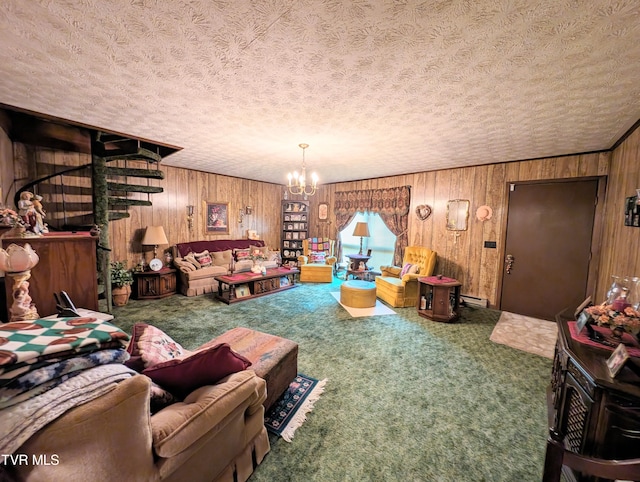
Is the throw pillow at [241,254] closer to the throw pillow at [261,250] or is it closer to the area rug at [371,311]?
the throw pillow at [261,250]

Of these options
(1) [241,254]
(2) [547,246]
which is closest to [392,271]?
(2) [547,246]

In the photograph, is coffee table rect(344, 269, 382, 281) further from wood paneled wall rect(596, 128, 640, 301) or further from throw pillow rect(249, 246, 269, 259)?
wood paneled wall rect(596, 128, 640, 301)

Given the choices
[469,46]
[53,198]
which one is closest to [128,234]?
[53,198]

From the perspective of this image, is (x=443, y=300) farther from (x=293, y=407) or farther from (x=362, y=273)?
(x=293, y=407)

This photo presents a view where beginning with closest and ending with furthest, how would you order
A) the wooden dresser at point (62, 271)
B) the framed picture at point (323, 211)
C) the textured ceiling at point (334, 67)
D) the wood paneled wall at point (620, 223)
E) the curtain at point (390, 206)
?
the textured ceiling at point (334, 67) < the wooden dresser at point (62, 271) < the wood paneled wall at point (620, 223) < the curtain at point (390, 206) < the framed picture at point (323, 211)

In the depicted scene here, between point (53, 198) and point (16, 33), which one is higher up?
point (16, 33)

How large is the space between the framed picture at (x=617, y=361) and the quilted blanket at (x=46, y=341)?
88.6 inches

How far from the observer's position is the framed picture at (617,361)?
1.22 metres

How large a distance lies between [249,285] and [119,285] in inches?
80.0

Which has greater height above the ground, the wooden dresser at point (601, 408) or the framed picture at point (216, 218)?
the framed picture at point (216, 218)

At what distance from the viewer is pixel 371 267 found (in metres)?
6.30

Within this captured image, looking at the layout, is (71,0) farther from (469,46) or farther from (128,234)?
(128,234)

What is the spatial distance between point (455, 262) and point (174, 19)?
498 centimetres

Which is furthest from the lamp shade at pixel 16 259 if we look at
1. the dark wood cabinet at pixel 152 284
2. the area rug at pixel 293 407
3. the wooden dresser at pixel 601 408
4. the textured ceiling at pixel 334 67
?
the wooden dresser at pixel 601 408
